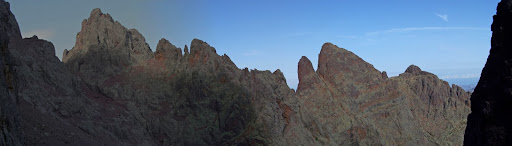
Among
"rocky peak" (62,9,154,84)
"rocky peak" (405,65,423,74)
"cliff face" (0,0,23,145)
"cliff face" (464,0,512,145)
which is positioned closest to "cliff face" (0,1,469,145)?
"rocky peak" (62,9,154,84)

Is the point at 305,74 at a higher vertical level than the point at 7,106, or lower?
higher

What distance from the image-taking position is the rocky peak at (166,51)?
69312 mm

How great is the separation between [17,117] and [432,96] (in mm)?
102626

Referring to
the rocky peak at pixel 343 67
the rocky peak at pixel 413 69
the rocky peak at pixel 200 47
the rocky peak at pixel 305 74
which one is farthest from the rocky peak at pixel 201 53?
the rocky peak at pixel 413 69

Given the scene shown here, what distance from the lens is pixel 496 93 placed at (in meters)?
20.8

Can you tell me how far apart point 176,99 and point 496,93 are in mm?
50286

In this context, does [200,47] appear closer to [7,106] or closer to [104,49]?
[104,49]

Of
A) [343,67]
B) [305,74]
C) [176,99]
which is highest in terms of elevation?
[343,67]

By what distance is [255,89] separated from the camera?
2625 inches

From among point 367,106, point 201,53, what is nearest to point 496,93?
point 201,53

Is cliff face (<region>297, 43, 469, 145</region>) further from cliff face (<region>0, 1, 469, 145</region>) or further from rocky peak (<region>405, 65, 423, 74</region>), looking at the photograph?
rocky peak (<region>405, 65, 423, 74</region>)

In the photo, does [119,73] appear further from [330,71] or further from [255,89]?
[330,71]

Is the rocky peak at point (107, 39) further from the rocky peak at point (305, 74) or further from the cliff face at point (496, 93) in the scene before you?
the cliff face at point (496, 93)

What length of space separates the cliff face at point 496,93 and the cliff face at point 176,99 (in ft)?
110
